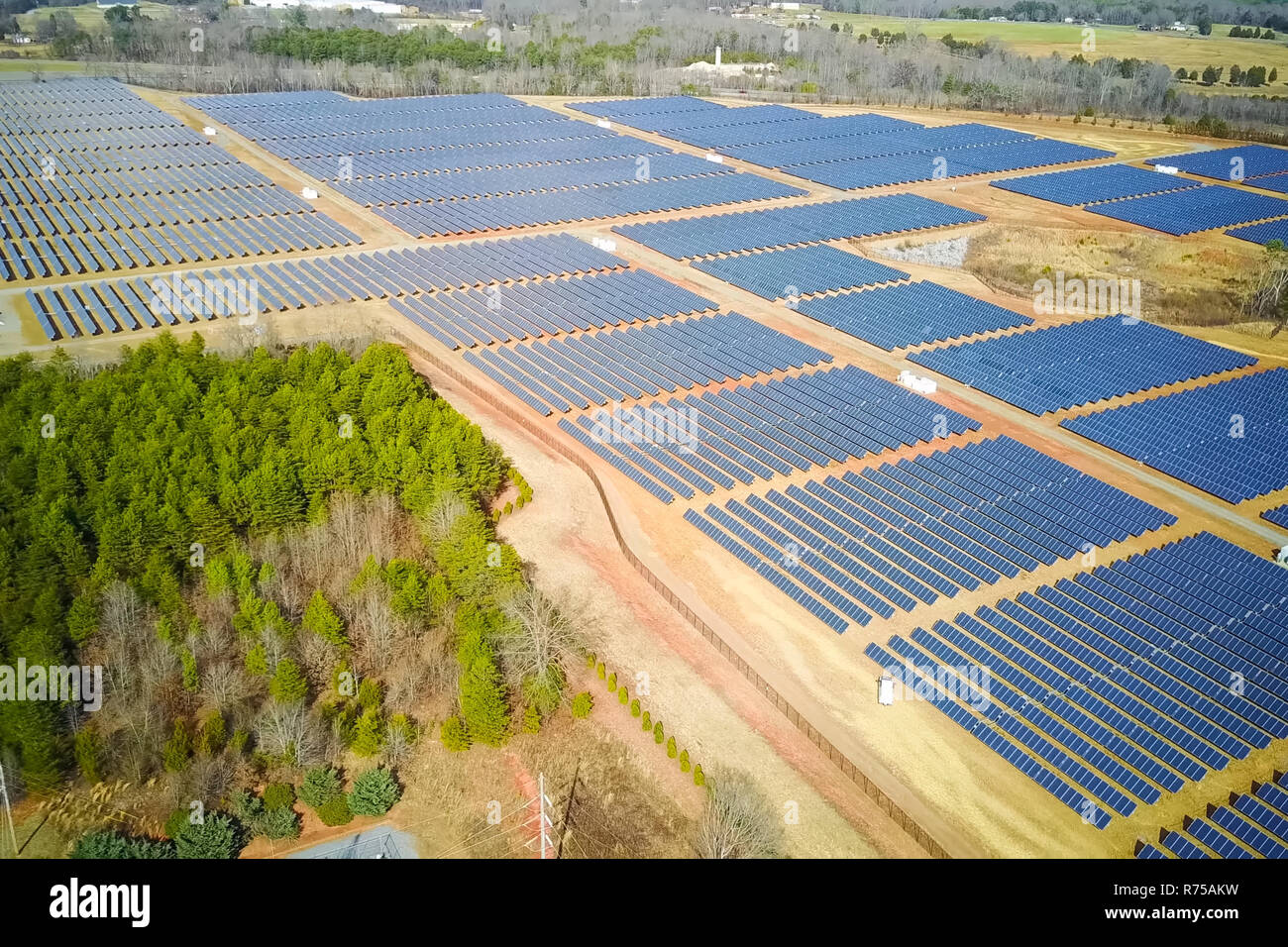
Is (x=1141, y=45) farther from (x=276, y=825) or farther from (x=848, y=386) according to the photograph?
(x=276, y=825)

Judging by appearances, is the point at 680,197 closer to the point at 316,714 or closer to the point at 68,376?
the point at 68,376

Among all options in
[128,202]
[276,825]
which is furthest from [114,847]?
[128,202]

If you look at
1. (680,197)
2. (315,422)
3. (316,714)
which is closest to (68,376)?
(315,422)

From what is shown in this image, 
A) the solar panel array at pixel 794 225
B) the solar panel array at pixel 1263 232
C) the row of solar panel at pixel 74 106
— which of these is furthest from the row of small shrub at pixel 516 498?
the row of solar panel at pixel 74 106

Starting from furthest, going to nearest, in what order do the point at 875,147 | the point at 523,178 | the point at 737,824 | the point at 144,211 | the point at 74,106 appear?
the point at 74,106 → the point at 875,147 → the point at 523,178 → the point at 144,211 → the point at 737,824

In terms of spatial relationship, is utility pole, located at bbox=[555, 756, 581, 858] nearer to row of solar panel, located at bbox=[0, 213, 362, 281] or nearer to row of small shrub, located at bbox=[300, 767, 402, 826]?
row of small shrub, located at bbox=[300, 767, 402, 826]

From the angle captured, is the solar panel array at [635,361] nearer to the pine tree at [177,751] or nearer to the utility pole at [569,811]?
the utility pole at [569,811]
